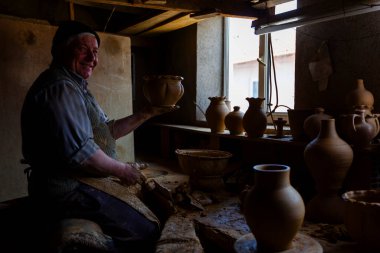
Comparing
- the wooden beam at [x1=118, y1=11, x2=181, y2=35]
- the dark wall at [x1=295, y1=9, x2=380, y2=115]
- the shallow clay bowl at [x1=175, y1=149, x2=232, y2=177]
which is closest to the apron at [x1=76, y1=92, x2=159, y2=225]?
the shallow clay bowl at [x1=175, y1=149, x2=232, y2=177]

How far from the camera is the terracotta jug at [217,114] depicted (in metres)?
4.31

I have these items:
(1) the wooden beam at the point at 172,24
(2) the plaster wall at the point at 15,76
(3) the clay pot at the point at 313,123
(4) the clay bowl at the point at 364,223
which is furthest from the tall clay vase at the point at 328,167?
(2) the plaster wall at the point at 15,76

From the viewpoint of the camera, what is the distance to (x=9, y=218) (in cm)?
278

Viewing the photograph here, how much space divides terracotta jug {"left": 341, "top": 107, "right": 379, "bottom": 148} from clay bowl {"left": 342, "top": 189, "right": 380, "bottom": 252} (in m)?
0.61

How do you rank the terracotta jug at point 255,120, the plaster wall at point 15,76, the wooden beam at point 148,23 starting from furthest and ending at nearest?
the wooden beam at point 148,23 → the plaster wall at point 15,76 → the terracotta jug at point 255,120

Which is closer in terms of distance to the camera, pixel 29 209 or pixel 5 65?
pixel 29 209

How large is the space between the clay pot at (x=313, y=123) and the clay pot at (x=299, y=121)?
6.0 inches

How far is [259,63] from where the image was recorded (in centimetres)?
469

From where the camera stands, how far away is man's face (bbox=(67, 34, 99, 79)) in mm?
2584

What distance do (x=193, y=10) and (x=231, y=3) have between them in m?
0.47

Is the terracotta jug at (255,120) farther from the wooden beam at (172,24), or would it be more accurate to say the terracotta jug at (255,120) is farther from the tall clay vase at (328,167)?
the wooden beam at (172,24)

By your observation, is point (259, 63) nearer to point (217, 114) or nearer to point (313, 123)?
point (217, 114)

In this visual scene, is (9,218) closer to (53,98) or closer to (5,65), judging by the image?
(53,98)

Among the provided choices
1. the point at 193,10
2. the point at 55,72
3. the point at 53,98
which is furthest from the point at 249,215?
the point at 193,10
